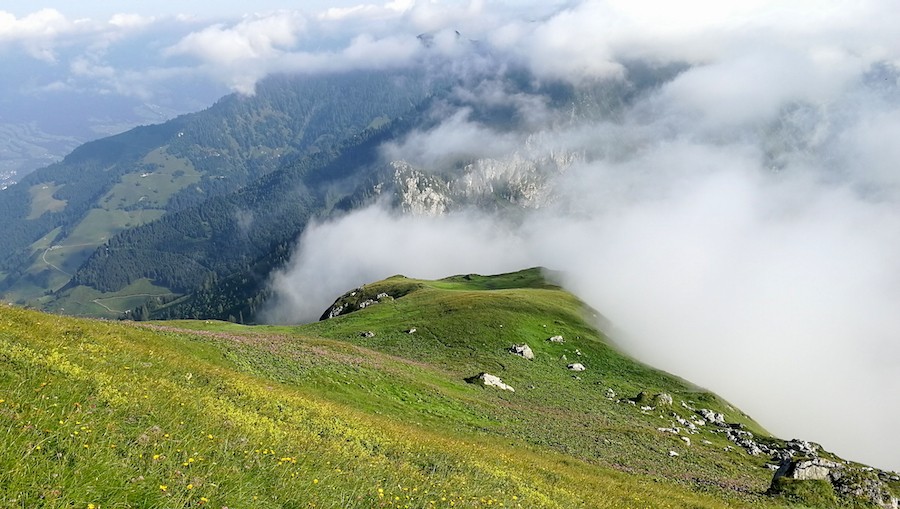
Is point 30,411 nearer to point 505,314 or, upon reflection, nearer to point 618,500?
point 618,500

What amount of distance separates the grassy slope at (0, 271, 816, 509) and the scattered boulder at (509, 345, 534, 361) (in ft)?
57.6

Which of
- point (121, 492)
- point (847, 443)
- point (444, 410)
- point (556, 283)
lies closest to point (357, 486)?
point (121, 492)

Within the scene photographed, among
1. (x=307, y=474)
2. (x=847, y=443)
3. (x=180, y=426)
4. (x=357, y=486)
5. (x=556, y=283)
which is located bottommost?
(x=847, y=443)

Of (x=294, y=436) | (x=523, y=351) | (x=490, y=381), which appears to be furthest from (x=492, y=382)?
(x=294, y=436)

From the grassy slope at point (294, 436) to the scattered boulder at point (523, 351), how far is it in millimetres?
17548

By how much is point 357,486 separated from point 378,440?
7.80 metres

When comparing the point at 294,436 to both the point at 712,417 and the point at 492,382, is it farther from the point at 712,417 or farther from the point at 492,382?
the point at 712,417

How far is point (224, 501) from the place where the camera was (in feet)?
31.8

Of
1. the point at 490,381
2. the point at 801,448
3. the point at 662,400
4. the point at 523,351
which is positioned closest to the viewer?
the point at 801,448

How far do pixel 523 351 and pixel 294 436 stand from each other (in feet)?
216

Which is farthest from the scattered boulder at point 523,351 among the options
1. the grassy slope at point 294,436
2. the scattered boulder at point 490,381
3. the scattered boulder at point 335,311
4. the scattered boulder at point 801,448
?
the scattered boulder at point 335,311

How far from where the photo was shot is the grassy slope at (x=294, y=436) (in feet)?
31.2

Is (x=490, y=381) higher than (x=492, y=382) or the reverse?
higher

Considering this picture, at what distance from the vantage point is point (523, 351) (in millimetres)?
79125
